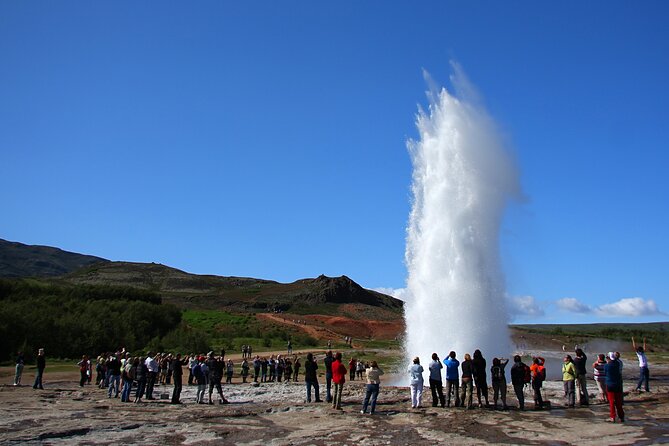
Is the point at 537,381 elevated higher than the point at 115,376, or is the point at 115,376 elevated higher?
the point at 537,381

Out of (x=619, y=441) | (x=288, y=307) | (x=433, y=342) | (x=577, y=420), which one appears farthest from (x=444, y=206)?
(x=288, y=307)

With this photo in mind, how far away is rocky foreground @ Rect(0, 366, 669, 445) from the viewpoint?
11.7 meters

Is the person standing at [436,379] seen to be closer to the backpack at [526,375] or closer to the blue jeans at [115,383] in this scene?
the backpack at [526,375]

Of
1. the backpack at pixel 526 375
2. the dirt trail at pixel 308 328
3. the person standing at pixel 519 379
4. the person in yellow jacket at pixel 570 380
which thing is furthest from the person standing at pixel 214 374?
the dirt trail at pixel 308 328

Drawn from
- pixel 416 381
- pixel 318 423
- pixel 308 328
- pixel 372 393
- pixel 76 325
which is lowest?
pixel 318 423

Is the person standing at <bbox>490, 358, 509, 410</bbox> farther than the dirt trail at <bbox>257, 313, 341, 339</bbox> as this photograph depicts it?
No

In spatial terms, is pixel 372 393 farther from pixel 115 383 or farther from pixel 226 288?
pixel 226 288

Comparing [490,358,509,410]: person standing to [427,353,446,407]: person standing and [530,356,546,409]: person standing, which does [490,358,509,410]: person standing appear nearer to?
[530,356,546,409]: person standing

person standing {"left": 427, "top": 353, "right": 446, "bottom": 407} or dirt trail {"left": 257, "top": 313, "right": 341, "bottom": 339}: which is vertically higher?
dirt trail {"left": 257, "top": 313, "right": 341, "bottom": 339}

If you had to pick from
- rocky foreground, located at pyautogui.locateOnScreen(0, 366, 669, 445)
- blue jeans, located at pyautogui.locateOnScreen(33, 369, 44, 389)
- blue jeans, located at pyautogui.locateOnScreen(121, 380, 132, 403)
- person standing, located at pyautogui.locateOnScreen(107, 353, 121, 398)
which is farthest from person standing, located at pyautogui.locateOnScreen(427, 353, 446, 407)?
blue jeans, located at pyautogui.locateOnScreen(33, 369, 44, 389)

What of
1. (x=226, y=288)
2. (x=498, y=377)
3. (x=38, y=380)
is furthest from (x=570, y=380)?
(x=226, y=288)

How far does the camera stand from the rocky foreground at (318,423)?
38.2 feet

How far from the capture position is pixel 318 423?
13.6 meters

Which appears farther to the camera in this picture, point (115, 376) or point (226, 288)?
point (226, 288)
